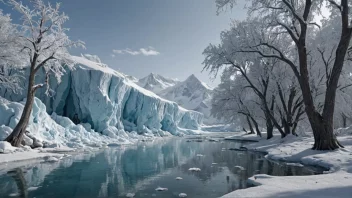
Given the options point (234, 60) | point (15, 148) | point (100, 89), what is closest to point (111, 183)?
point (15, 148)

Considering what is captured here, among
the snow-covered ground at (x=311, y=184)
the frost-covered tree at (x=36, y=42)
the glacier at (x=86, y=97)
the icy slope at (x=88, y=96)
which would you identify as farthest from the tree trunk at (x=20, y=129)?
the snow-covered ground at (x=311, y=184)

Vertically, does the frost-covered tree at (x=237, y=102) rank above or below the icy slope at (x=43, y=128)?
above

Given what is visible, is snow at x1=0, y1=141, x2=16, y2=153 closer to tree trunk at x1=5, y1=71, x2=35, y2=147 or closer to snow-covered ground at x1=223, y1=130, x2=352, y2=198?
tree trunk at x1=5, y1=71, x2=35, y2=147

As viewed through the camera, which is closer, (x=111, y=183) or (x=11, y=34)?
(x=111, y=183)

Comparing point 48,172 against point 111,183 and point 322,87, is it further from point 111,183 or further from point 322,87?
point 322,87

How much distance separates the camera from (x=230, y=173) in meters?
9.90

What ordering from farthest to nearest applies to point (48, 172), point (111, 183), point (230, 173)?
point (48, 172), point (230, 173), point (111, 183)

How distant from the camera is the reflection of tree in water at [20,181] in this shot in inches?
281

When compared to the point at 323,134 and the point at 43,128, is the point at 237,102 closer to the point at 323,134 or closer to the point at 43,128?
the point at 323,134

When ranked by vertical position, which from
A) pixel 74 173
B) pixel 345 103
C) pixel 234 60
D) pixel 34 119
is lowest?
pixel 74 173

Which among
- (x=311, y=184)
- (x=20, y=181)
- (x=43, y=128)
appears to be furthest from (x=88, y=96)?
(x=311, y=184)

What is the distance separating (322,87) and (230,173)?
15.4 meters

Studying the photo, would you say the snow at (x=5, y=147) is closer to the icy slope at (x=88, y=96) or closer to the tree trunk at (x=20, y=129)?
the tree trunk at (x=20, y=129)

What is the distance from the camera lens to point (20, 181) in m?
8.72
